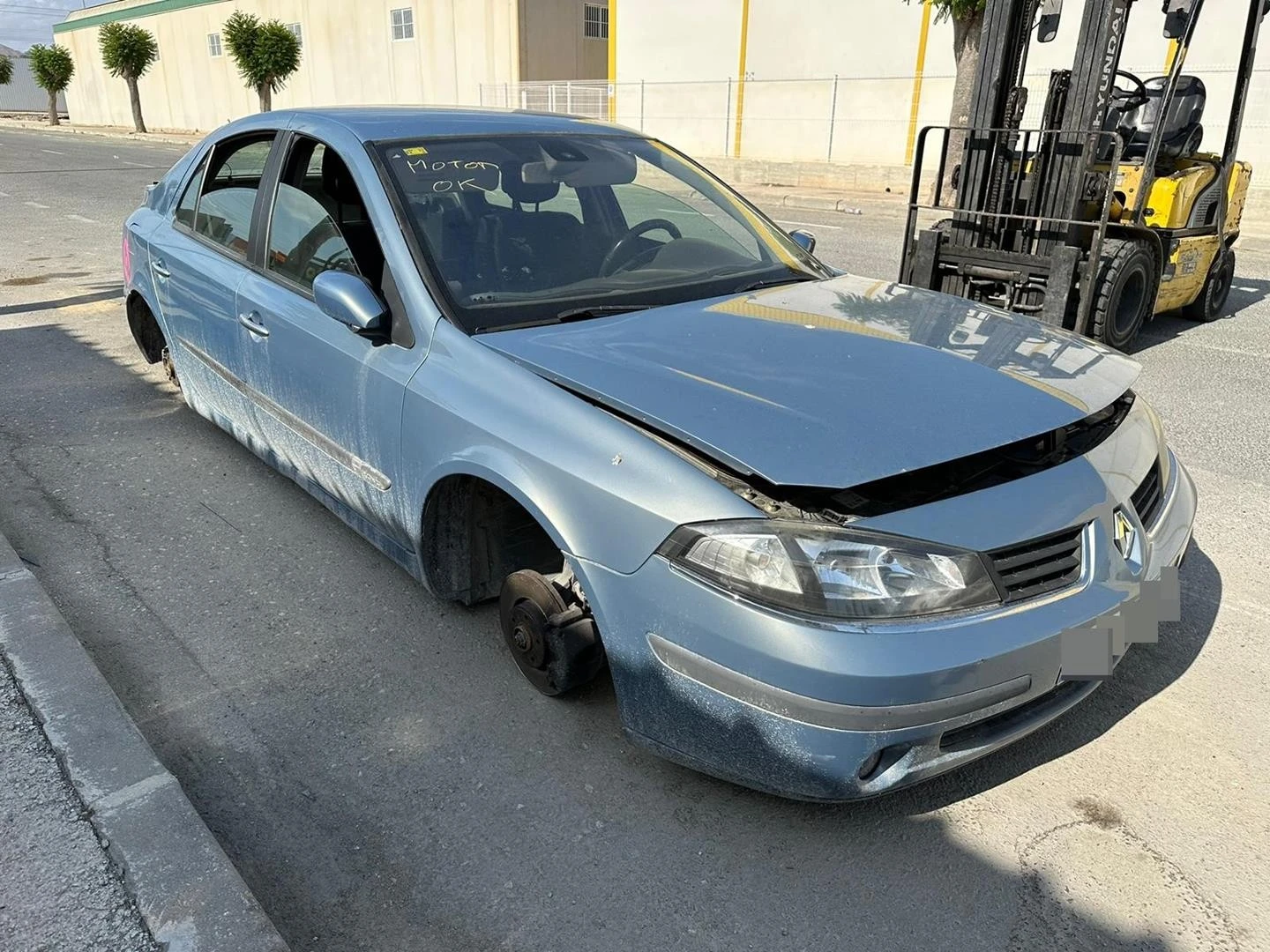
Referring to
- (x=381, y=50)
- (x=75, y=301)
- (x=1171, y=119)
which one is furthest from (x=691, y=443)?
(x=381, y=50)

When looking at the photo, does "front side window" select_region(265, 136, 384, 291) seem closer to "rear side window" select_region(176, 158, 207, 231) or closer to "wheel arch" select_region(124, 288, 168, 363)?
"rear side window" select_region(176, 158, 207, 231)

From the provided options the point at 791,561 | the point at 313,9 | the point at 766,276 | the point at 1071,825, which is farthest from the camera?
the point at 313,9

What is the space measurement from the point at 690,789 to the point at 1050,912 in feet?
2.94

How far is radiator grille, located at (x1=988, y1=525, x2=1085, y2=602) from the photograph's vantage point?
218 centimetres

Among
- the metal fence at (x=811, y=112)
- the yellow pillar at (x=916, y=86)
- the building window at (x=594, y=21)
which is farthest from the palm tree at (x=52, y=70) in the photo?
the yellow pillar at (x=916, y=86)

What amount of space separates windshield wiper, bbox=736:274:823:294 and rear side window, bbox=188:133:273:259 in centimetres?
202

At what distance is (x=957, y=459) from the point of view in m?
2.22

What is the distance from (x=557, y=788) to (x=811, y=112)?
75.9 ft

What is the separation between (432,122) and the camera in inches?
140

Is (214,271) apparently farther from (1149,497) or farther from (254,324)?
→ (1149,497)

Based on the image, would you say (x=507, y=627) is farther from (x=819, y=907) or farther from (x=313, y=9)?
(x=313, y=9)

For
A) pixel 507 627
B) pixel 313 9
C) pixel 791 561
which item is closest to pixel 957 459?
pixel 791 561

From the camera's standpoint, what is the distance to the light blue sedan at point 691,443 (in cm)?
212

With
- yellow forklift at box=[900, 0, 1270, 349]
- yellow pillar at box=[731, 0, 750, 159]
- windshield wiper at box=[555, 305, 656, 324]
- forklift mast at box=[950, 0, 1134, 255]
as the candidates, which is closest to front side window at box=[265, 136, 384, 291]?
windshield wiper at box=[555, 305, 656, 324]
